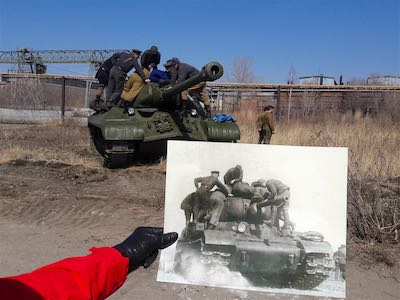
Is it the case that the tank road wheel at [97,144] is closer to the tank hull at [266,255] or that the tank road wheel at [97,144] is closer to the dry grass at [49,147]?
the dry grass at [49,147]

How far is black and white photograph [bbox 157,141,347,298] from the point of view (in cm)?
307

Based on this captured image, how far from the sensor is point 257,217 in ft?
10.5

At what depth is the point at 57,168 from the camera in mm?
8344

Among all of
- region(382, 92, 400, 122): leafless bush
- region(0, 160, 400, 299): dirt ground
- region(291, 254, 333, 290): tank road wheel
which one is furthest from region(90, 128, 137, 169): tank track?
region(382, 92, 400, 122): leafless bush

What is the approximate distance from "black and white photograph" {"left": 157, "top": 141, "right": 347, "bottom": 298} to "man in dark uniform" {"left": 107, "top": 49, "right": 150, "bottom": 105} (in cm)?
613

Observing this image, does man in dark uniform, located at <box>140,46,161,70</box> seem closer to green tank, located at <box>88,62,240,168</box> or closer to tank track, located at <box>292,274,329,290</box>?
green tank, located at <box>88,62,240,168</box>

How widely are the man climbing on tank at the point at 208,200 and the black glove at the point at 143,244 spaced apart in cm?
25

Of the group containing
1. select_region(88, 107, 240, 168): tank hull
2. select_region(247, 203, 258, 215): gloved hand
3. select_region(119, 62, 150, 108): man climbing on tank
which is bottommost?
select_region(247, 203, 258, 215): gloved hand

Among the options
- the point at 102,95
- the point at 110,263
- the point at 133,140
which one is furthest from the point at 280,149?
the point at 102,95

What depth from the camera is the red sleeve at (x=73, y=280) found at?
4.85 feet

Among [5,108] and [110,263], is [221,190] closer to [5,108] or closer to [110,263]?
[110,263]

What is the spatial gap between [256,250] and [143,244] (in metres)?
0.86

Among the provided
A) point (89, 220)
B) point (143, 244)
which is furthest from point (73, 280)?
point (89, 220)

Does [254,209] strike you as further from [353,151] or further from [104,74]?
[104,74]
